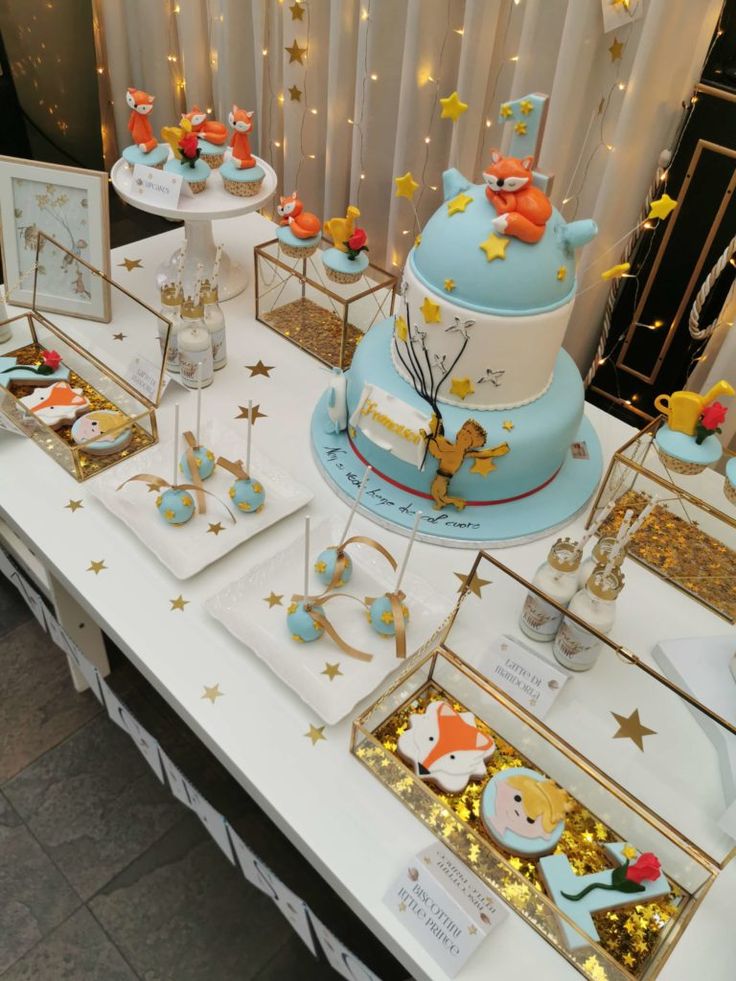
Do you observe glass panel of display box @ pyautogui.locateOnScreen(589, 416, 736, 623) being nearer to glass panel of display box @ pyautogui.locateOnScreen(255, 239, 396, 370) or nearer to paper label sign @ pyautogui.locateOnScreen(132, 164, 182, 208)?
glass panel of display box @ pyautogui.locateOnScreen(255, 239, 396, 370)

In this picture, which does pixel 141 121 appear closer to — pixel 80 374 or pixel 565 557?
pixel 80 374

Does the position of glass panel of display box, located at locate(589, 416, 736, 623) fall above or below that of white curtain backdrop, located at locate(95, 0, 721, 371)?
below

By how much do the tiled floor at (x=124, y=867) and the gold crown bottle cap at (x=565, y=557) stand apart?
2.79 ft

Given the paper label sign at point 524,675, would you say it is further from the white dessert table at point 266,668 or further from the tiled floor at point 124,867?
the tiled floor at point 124,867

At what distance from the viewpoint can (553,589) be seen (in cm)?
130

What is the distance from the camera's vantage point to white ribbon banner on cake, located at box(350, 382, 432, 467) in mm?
1439

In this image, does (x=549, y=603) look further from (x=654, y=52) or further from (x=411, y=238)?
(x=411, y=238)

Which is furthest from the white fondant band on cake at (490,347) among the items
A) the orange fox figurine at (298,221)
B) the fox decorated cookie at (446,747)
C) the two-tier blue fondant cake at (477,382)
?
the fox decorated cookie at (446,747)

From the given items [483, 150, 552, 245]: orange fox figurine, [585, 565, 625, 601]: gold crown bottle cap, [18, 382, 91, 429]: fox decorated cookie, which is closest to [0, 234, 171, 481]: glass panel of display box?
[18, 382, 91, 429]: fox decorated cookie

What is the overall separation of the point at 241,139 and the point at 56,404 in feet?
2.58

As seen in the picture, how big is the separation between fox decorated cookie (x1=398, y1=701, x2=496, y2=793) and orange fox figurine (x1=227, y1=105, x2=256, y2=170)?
53.9 inches

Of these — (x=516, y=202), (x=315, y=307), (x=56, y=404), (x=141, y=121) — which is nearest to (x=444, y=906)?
(x=516, y=202)

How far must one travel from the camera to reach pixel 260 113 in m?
2.77

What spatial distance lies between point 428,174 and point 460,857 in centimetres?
195
